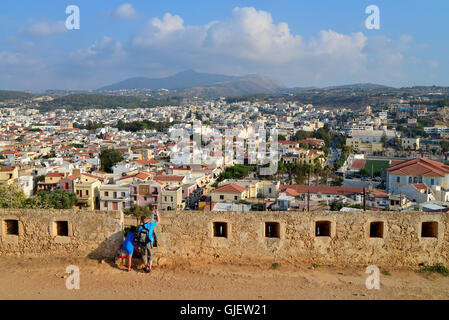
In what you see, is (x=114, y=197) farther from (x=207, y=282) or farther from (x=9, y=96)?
(x=9, y=96)

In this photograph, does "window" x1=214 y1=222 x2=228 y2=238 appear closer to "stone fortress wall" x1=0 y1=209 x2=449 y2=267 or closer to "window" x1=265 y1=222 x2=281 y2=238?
"stone fortress wall" x1=0 y1=209 x2=449 y2=267

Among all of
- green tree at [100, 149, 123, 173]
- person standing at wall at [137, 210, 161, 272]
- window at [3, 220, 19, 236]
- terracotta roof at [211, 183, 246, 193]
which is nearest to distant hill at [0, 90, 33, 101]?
green tree at [100, 149, 123, 173]

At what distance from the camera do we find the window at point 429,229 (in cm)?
719

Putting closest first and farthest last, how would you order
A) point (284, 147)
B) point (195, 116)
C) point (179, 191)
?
1. point (179, 191)
2. point (284, 147)
3. point (195, 116)

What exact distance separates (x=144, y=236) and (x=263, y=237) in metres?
2.02

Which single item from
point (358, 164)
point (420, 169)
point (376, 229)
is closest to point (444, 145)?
point (358, 164)

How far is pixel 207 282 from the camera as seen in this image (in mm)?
6426

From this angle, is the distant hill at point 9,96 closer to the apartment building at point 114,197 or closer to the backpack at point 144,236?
the apartment building at point 114,197

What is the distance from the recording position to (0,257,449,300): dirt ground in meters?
6.06

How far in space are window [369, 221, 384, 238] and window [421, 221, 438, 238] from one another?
84 cm
